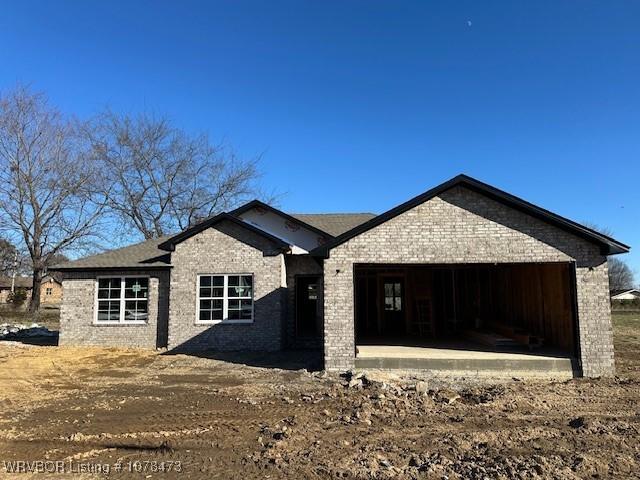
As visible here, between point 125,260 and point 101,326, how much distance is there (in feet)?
8.46

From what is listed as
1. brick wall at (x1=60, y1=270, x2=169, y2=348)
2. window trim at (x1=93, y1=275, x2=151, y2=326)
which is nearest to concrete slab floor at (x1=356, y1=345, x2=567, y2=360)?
brick wall at (x1=60, y1=270, x2=169, y2=348)

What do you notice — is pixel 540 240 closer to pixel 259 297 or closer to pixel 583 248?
pixel 583 248

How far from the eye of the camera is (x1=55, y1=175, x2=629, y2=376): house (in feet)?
39.3

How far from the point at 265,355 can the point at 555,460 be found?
10.8m

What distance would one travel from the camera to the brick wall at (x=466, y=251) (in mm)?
11672

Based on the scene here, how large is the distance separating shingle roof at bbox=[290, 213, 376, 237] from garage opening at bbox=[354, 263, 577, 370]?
226 cm

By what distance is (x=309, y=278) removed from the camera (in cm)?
1858

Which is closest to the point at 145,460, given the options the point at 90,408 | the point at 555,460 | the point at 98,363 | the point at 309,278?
the point at 90,408

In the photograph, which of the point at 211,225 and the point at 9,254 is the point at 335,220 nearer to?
the point at 211,225

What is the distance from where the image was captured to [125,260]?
18203 mm

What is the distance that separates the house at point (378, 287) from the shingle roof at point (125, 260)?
0.07 meters

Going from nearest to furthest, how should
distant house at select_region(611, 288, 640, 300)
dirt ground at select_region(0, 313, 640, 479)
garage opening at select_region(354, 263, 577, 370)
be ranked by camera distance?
dirt ground at select_region(0, 313, 640, 479) → garage opening at select_region(354, 263, 577, 370) → distant house at select_region(611, 288, 640, 300)

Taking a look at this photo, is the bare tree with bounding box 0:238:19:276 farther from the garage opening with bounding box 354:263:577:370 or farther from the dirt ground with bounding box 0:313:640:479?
the garage opening with bounding box 354:263:577:370

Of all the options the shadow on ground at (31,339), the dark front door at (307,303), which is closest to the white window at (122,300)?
the shadow on ground at (31,339)
